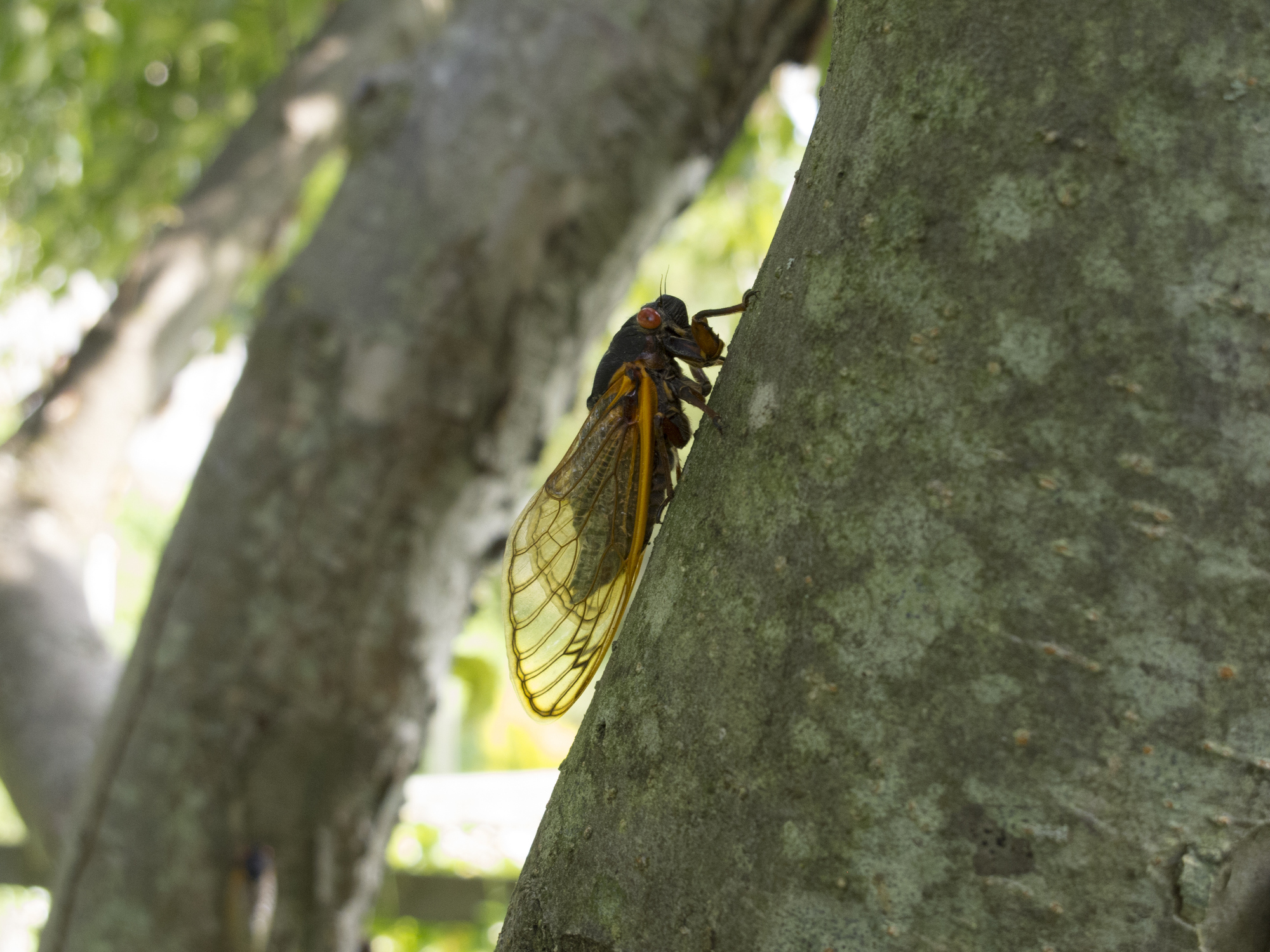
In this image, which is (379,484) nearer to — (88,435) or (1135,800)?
(88,435)

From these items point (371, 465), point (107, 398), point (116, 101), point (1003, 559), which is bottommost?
point (1003, 559)

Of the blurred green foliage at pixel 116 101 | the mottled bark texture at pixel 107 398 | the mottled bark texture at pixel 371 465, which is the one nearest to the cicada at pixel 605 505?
the mottled bark texture at pixel 371 465

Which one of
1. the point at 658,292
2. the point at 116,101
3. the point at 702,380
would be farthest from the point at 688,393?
the point at 116,101

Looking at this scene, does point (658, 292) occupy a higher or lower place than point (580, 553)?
A: higher

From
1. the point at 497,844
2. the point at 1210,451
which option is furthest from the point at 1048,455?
the point at 497,844

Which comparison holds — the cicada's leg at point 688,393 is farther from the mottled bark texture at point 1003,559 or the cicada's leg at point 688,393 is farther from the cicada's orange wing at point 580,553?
the mottled bark texture at point 1003,559

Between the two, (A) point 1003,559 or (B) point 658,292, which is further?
(B) point 658,292

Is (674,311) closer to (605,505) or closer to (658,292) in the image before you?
(605,505)
